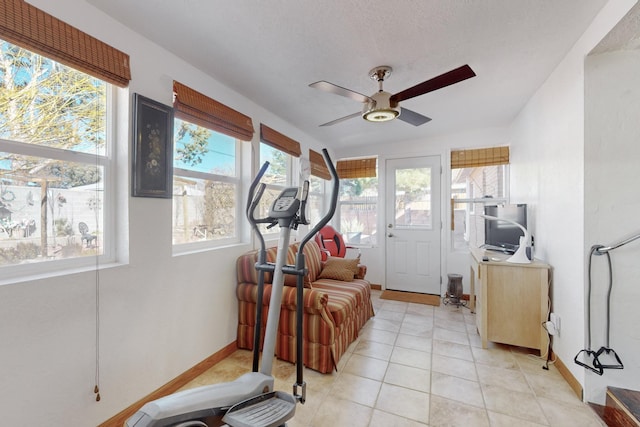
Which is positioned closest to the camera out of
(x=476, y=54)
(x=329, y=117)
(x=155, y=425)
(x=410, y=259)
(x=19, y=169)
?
(x=155, y=425)

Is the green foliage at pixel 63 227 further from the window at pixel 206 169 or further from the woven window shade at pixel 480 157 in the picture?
the woven window shade at pixel 480 157

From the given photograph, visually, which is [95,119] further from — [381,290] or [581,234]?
[381,290]

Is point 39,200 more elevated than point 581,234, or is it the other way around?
point 39,200

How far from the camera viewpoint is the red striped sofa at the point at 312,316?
2.08m

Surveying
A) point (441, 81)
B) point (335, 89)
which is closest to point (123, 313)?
point (335, 89)

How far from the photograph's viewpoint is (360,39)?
1736 millimetres

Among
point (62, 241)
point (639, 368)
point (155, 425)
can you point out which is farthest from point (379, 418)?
point (62, 241)

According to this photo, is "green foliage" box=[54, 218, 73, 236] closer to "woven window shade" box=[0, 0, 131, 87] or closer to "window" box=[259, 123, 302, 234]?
"woven window shade" box=[0, 0, 131, 87]

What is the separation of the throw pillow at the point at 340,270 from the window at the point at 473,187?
5.80ft

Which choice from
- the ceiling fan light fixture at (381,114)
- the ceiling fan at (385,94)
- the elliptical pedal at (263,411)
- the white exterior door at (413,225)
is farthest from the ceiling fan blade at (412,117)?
the elliptical pedal at (263,411)

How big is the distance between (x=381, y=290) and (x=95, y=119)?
156 inches

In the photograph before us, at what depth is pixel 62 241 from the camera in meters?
1.44

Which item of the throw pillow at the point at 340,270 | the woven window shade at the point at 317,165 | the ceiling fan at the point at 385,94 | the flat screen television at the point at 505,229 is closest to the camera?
the ceiling fan at the point at 385,94

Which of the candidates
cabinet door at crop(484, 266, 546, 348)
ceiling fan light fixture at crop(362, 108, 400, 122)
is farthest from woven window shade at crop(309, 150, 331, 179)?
cabinet door at crop(484, 266, 546, 348)
